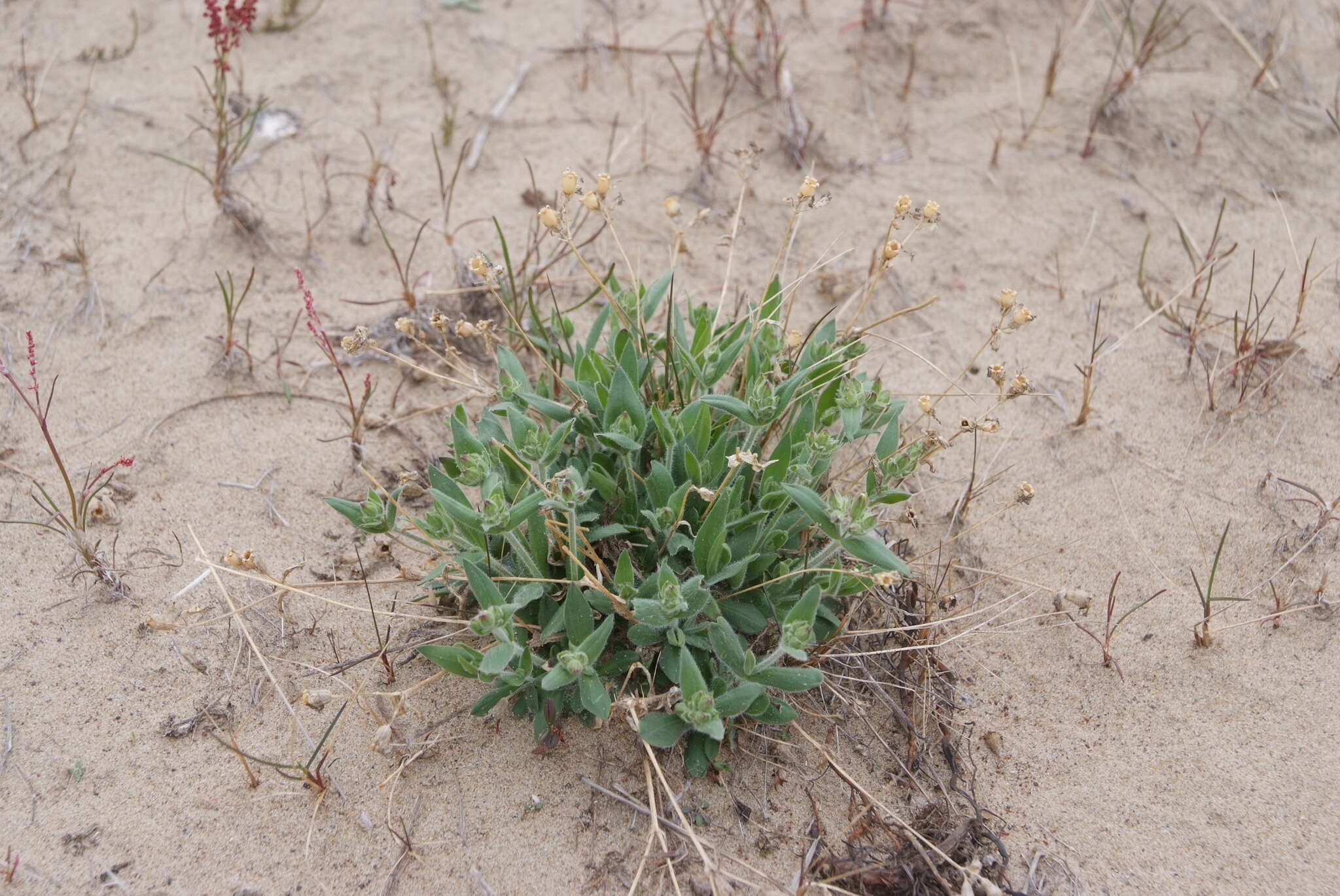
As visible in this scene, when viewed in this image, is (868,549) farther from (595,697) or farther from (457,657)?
(457,657)

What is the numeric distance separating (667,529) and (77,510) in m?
1.41

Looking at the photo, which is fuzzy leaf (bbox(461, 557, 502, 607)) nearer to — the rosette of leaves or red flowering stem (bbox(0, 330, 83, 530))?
the rosette of leaves

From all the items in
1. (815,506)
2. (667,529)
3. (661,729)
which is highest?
(815,506)

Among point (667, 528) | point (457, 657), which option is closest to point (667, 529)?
point (667, 528)

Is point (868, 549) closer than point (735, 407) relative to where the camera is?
Yes

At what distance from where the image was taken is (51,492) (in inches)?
102

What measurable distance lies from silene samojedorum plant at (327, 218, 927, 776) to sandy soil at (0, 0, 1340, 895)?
0.73ft

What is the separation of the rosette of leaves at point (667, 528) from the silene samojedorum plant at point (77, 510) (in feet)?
2.24

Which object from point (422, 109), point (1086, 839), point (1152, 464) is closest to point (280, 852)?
point (1086, 839)

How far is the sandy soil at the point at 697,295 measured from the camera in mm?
2088

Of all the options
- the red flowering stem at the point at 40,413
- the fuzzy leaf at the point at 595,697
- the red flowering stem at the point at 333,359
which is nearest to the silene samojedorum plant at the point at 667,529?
the fuzzy leaf at the point at 595,697

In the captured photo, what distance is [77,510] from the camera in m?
2.40

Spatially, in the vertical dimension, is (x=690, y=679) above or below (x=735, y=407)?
below

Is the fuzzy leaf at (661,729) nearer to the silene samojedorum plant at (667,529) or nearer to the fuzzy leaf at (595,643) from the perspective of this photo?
the silene samojedorum plant at (667,529)
